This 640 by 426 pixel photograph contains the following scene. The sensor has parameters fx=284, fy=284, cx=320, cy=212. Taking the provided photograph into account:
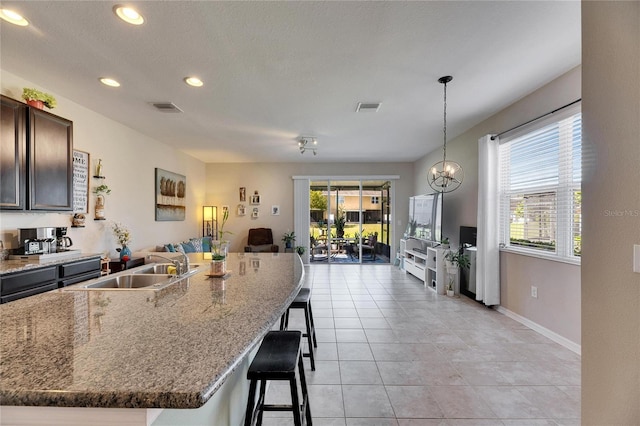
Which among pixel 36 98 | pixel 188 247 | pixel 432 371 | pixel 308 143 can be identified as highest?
pixel 308 143

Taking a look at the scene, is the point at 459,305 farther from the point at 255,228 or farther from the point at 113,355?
the point at 255,228

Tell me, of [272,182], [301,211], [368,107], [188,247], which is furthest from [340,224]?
[368,107]

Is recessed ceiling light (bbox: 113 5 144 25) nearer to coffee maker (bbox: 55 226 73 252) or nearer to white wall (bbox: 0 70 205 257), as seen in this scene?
white wall (bbox: 0 70 205 257)

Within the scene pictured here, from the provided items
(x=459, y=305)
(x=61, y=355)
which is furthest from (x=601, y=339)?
(x=459, y=305)

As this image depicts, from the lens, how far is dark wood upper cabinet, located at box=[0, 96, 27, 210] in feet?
7.67

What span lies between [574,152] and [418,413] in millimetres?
2849

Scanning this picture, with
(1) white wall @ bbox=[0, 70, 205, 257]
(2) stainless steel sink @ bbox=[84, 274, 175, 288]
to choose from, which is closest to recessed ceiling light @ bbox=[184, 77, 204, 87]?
(1) white wall @ bbox=[0, 70, 205, 257]

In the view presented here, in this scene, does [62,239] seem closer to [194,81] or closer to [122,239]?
[122,239]

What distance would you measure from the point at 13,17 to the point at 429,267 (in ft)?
18.5

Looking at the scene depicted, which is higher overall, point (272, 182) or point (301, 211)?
point (272, 182)

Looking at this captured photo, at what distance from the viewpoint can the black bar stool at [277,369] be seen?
→ 1.35 meters

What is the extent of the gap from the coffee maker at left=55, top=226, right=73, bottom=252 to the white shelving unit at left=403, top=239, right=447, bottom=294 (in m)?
5.02

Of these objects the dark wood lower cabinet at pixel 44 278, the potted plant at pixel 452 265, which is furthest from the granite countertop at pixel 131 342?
the potted plant at pixel 452 265

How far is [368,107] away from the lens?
358 centimetres
